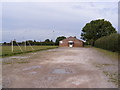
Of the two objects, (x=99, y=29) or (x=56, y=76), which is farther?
(x=99, y=29)

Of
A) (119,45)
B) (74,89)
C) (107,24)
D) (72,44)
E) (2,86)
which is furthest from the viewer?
(72,44)

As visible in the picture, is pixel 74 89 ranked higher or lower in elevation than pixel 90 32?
lower

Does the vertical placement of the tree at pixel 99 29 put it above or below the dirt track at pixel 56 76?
above

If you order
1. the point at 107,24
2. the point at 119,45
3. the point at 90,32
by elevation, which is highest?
the point at 107,24

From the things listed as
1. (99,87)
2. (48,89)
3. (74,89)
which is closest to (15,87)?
(48,89)

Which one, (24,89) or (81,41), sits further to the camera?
(81,41)

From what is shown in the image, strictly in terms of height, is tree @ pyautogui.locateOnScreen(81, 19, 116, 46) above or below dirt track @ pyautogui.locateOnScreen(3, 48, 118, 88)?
above

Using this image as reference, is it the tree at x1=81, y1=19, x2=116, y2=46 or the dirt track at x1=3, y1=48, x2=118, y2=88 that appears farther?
the tree at x1=81, y1=19, x2=116, y2=46

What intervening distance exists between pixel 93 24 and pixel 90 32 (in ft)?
11.4

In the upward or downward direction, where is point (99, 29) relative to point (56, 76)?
upward

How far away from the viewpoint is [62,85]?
12.0 feet

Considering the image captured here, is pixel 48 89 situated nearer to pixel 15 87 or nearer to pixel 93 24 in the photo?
pixel 15 87

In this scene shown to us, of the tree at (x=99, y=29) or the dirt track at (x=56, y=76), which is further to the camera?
the tree at (x=99, y=29)

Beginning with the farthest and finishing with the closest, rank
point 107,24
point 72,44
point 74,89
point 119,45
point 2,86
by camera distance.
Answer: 1. point 72,44
2. point 107,24
3. point 119,45
4. point 2,86
5. point 74,89
